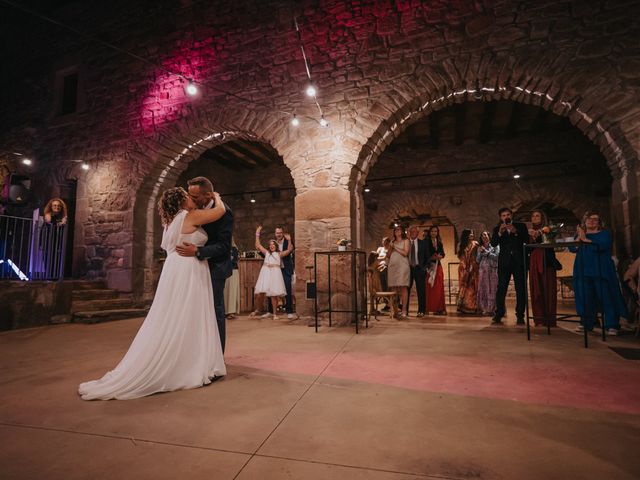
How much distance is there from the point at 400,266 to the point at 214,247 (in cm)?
385

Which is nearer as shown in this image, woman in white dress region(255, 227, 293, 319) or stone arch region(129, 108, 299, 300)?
woman in white dress region(255, 227, 293, 319)

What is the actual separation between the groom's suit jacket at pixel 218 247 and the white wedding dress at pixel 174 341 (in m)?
0.07

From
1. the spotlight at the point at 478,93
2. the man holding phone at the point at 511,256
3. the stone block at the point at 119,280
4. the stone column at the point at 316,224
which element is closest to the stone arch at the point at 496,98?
the spotlight at the point at 478,93

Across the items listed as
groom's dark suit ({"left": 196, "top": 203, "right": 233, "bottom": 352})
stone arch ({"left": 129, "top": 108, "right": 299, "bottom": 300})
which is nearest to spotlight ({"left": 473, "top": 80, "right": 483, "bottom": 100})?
stone arch ({"left": 129, "top": 108, "right": 299, "bottom": 300})

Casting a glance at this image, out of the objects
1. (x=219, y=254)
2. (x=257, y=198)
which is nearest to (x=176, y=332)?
(x=219, y=254)

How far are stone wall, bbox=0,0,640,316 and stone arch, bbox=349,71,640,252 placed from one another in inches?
0.7

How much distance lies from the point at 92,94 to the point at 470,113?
26.3 ft

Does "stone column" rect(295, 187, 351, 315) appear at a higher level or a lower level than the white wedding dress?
higher

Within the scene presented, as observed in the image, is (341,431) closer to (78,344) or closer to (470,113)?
(78,344)

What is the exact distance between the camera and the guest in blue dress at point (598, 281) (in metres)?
3.88

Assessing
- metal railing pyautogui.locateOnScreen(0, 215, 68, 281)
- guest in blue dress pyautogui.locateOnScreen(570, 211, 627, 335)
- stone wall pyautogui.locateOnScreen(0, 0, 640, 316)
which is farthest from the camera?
metal railing pyautogui.locateOnScreen(0, 215, 68, 281)

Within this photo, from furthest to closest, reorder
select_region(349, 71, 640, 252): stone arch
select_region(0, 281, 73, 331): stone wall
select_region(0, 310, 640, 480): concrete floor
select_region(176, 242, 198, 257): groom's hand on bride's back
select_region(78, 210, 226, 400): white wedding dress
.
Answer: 1. select_region(0, 281, 73, 331): stone wall
2. select_region(349, 71, 640, 252): stone arch
3. select_region(176, 242, 198, 257): groom's hand on bride's back
4. select_region(78, 210, 226, 400): white wedding dress
5. select_region(0, 310, 640, 480): concrete floor

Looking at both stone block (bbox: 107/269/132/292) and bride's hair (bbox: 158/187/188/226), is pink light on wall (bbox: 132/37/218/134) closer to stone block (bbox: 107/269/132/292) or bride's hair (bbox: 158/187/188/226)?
stone block (bbox: 107/269/132/292)

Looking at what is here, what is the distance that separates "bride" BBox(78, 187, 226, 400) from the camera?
2.13 metres
